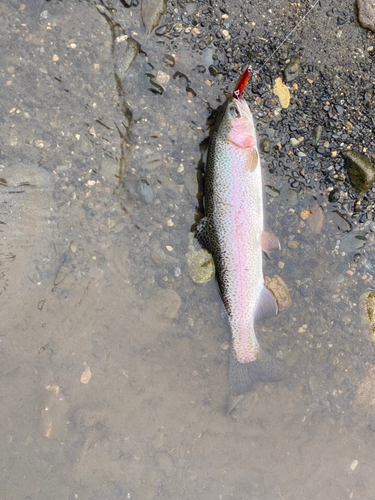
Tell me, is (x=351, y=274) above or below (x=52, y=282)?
above

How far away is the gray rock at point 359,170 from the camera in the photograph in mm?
2861

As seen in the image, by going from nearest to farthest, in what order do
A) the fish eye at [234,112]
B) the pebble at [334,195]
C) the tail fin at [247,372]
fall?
the fish eye at [234,112] < the tail fin at [247,372] < the pebble at [334,195]

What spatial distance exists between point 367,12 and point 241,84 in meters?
1.39

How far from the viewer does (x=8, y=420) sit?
2746mm

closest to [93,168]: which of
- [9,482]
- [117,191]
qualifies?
[117,191]

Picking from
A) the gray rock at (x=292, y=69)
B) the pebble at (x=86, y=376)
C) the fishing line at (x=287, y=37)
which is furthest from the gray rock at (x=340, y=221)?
the pebble at (x=86, y=376)

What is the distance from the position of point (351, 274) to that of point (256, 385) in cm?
133

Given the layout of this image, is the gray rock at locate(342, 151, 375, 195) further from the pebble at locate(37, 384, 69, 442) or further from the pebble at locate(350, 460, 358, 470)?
the pebble at locate(37, 384, 69, 442)

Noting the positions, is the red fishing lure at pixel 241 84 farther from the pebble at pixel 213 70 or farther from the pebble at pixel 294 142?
the pebble at pixel 294 142

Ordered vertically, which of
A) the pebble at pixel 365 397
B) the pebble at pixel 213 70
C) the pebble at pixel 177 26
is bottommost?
A: the pebble at pixel 365 397

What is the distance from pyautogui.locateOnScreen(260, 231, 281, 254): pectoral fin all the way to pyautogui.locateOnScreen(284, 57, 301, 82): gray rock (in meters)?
1.38

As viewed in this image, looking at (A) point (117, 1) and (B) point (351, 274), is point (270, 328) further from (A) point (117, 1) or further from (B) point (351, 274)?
(A) point (117, 1)

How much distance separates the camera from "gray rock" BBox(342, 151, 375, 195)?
2.86 m

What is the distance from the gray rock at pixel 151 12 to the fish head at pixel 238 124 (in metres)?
0.96
